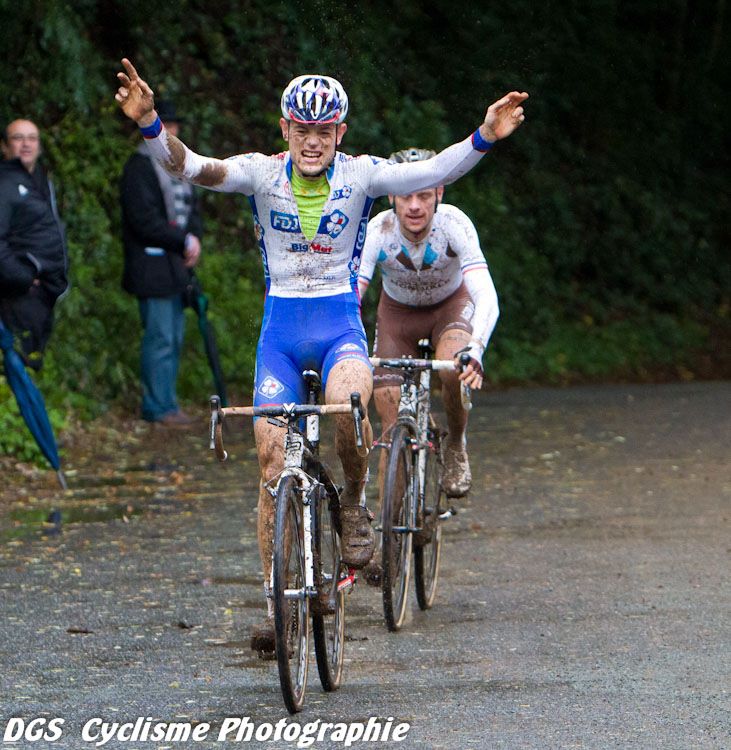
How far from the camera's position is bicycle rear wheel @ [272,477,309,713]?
6.24 metres

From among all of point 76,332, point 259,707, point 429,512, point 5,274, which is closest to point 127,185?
point 76,332

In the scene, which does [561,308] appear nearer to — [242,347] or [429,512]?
[242,347]

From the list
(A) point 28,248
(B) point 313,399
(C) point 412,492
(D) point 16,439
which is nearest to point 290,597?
(B) point 313,399

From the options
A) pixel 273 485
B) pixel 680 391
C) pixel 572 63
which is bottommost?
pixel 680 391

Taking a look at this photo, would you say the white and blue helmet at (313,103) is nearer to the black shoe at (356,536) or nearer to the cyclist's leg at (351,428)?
the cyclist's leg at (351,428)

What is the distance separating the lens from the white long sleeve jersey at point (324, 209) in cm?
718

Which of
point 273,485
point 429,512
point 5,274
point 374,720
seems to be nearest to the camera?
point 374,720

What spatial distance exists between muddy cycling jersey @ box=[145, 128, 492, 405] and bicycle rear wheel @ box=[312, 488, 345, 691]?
565 millimetres

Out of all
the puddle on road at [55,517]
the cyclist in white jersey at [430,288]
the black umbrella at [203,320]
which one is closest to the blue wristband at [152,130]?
the cyclist in white jersey at [430,288]

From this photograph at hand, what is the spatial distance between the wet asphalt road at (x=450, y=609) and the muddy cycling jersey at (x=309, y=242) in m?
1.31

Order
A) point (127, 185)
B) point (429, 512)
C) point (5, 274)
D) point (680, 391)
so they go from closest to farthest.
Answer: point (429, 512) < point (5, 274) < point (127, 185) < point (680, 391)

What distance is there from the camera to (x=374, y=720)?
6230 mm

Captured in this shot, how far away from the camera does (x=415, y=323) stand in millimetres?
9328

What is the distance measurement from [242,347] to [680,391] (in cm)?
493
